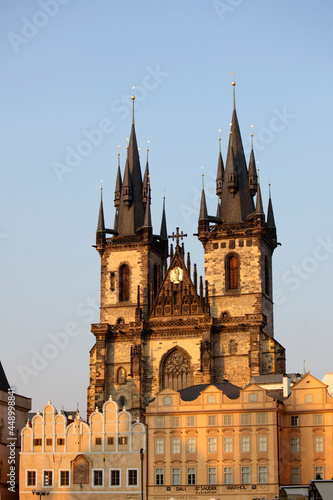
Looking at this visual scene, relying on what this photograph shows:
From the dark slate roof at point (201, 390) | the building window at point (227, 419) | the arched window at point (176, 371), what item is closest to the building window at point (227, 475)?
the building window at point (227, 419)

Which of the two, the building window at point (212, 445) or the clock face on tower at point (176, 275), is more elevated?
the clock face on tower at point (176, 275)

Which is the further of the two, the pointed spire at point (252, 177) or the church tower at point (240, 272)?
the pointed spire at point (252, 177)

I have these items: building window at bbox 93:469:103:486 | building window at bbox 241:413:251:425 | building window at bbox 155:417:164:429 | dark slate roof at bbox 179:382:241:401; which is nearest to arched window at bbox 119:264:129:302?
dark slate roof at bbox 179:382:241:401

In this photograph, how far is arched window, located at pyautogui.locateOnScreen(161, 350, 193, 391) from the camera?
84562 mm

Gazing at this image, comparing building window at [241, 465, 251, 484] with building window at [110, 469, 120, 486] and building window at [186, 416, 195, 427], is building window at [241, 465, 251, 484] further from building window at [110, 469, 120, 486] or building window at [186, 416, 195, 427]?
building window at [110, 469, 120, 486]

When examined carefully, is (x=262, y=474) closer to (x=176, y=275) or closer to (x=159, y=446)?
(x=159, y=446)

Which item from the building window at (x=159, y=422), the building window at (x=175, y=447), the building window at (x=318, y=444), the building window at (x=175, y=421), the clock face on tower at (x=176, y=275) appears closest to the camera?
the building window at (x=318, y=444)

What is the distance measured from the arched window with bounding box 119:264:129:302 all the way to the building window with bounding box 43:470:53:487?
2311 cm

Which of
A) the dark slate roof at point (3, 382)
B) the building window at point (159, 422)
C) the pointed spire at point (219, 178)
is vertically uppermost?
the pointed spire at point (219, 178)

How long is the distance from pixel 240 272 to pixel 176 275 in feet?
19.3

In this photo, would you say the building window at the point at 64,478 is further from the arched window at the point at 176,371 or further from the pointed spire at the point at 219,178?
the pointed spire at the point at 219,178

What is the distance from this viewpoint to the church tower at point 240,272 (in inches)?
3260

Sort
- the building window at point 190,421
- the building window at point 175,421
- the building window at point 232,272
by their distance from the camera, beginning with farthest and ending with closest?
the building window at point 232,272, the building window at point 175,421, the building window at point 190,421

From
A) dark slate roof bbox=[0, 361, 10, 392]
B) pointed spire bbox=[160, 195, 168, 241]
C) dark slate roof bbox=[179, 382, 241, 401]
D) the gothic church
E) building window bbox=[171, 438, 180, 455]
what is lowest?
building window bbox=[171, 438, 180, 455]
